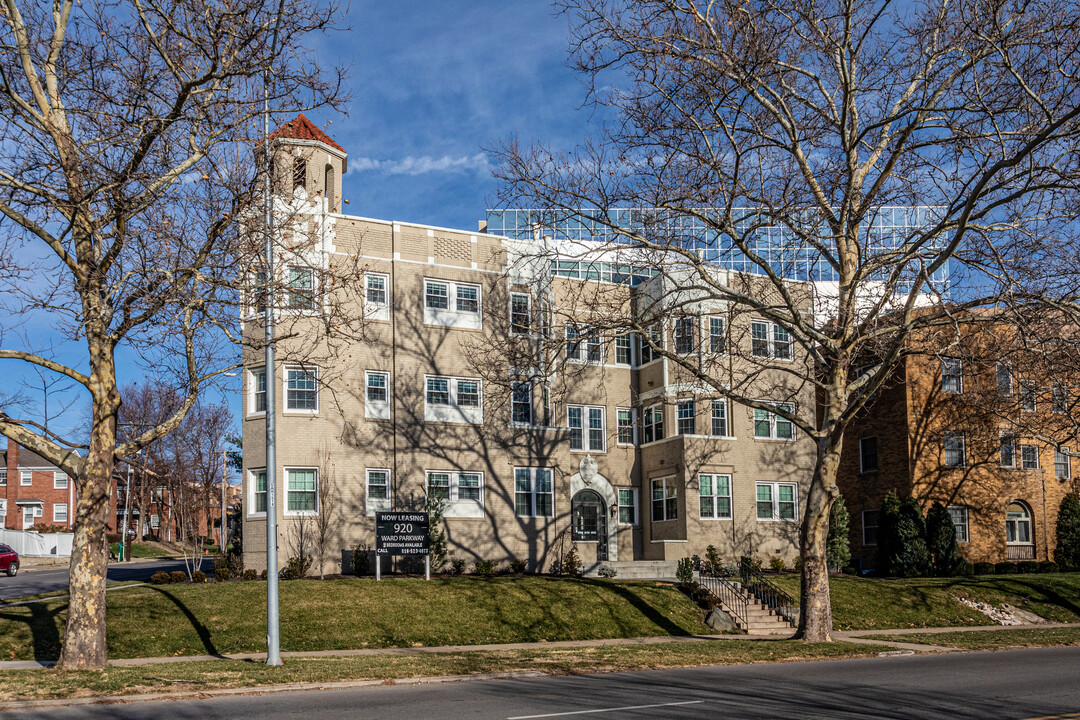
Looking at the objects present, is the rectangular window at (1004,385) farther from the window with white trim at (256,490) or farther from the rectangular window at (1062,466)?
the window with white trim at (256,490)

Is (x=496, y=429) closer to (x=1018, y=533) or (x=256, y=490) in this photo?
(x=256, y=490)

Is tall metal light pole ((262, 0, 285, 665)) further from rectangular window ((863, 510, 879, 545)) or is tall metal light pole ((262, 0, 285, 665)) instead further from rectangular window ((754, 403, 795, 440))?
rectangular window ((863, 510, 879, 545))

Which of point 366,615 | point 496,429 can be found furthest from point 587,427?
point 366,615

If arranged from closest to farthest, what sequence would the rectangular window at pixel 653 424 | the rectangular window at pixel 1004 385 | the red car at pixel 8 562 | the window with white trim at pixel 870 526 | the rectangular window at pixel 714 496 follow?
the rectangular window at pixel 1004 385 → the rectangular window at pixel 714 496 → the rectangular window at pixel 653 424 → the window with white trim at pixel 870 526 → the red car at pixel 8 562

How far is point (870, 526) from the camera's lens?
135 feet

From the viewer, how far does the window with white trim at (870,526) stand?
4084cm

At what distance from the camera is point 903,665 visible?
56.0 feet

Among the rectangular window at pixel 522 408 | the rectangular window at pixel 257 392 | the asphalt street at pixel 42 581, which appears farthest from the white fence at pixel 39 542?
the rectangular window at pixel 522 408

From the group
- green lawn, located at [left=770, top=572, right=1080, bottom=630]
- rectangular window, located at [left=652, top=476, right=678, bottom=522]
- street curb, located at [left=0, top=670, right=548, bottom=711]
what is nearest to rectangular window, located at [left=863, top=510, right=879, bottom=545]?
green lawn, located at [left=770, top=572, right=1080, bottom=630]

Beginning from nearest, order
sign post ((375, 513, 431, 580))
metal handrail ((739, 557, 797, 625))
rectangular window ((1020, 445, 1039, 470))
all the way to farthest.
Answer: sign post ((375, 513, 431, 580))
metal handrail ((739, 557, 797, 625))
rectangular window ((1020, 445, 1039, 470))

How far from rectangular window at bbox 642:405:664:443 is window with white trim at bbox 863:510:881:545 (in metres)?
10.5

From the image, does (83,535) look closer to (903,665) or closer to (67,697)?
(67,697)

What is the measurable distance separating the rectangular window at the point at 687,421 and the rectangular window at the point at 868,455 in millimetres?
9807

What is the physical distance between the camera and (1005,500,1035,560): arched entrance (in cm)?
4097
